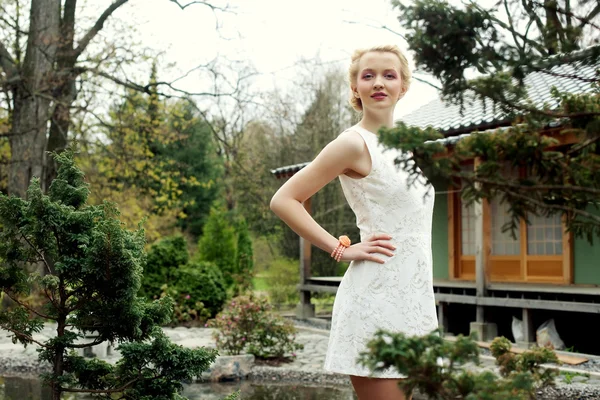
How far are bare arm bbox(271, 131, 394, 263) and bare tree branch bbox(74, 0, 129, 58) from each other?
13.0 metres

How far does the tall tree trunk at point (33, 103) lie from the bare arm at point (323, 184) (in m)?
12.0

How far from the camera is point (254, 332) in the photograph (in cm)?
894

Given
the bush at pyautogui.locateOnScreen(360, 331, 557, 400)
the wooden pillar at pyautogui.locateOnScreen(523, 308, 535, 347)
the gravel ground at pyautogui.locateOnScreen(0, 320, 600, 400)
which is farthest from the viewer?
the wooden pillar at pyautogui.locateOnScreen(523, 308, 535, 347)

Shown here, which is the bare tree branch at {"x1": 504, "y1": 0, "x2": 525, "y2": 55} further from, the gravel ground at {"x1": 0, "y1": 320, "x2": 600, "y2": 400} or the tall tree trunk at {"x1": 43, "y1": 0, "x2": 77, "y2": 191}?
the tall tree trunk at {"x1": 43, "y1": 0, "x2": 77, "y2": 191}

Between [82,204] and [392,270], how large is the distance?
77.0 inches

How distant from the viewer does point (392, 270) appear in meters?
2.38

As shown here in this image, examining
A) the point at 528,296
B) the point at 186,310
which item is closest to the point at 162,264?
the point at 186,310

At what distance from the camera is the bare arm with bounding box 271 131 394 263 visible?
2.40 metres

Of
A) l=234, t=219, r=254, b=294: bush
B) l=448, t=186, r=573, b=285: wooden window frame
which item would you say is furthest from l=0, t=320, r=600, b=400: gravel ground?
l=234, t=219, r=254, b=294: bush

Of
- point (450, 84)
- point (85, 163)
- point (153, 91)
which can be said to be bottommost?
point (450, 84)

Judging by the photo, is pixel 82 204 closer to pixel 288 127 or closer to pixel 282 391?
pixel 282 391

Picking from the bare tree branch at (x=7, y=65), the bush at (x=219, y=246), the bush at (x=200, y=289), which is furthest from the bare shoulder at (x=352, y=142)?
the bush at (x=219, y=246)

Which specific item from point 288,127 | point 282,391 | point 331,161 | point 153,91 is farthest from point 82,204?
point 288,127

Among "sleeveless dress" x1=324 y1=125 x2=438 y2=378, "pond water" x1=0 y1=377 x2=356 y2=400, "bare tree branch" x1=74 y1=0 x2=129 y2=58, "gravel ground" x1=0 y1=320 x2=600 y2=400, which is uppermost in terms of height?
"bare tree branch" x1=74 y1=0 x2=129 y2=58
